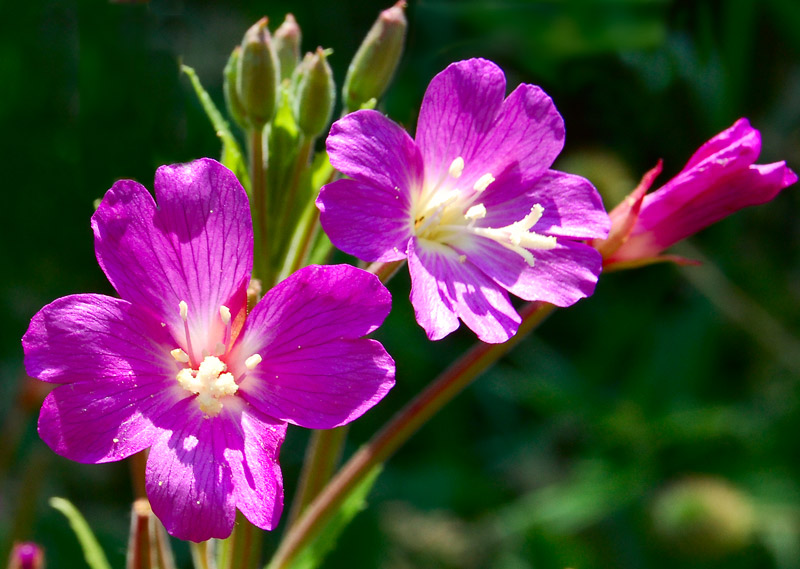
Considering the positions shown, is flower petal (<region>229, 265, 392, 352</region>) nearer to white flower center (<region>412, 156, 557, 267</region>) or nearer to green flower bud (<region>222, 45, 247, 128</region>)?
white flower center (<region>412, 156, 557, 267</region>)

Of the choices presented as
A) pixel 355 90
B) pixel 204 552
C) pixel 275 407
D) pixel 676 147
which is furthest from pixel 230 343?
pixel 676 147

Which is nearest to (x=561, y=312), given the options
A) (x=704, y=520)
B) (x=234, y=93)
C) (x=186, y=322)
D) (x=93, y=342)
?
(x=704, y=520)

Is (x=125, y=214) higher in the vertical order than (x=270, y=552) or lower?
higher

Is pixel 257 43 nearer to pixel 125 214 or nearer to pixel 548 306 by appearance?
pixel 125 214

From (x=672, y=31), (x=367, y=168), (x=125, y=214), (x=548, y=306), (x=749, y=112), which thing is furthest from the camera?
(x=749, y=112)

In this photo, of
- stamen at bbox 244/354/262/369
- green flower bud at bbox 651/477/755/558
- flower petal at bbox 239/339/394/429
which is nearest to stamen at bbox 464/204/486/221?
flower petal at bbox 239/339/394/429

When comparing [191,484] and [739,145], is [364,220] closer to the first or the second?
[191,484]
